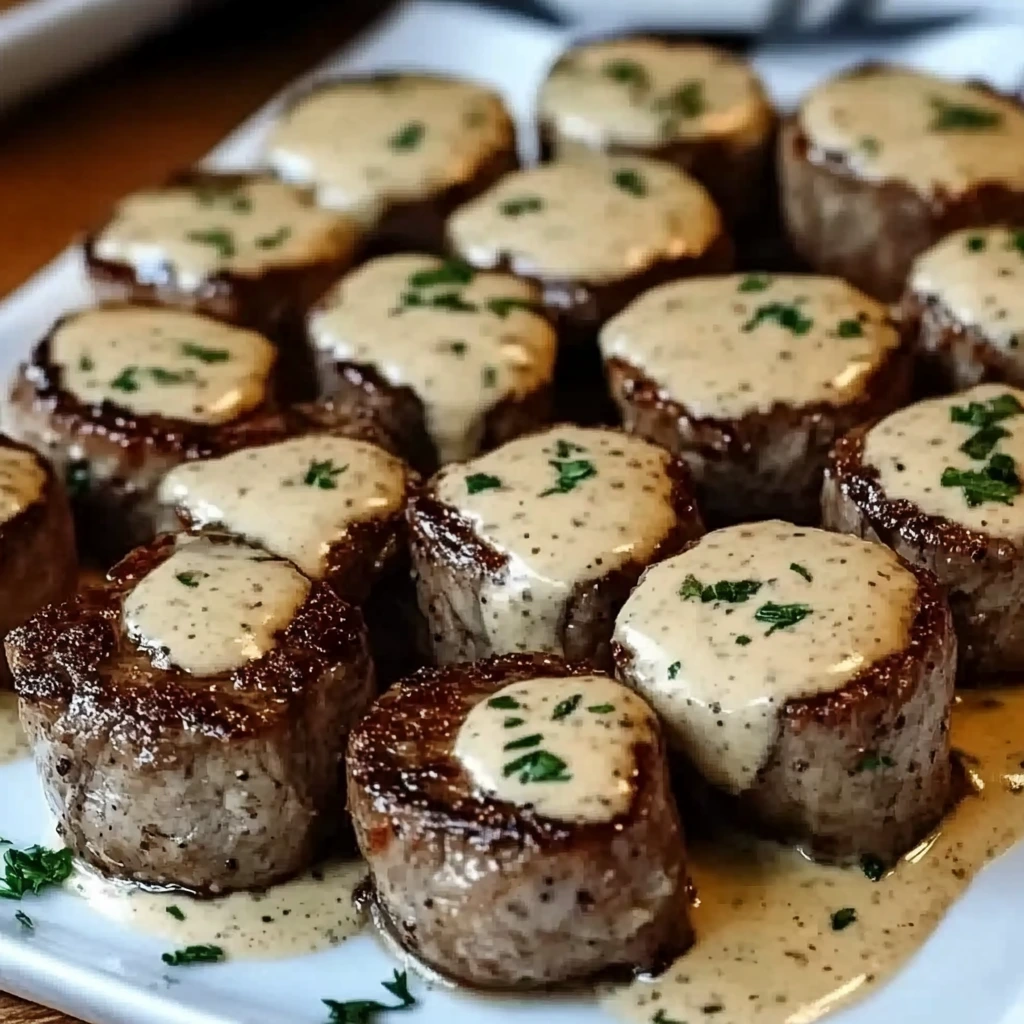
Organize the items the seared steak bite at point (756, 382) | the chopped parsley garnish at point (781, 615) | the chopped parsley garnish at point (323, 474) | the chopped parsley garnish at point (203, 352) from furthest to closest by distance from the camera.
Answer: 1. the chopped parsley garnish at point (203, 352)
2. the seared steak bite at point (756, 382)
3. the chopped parsley garnish at point (323, 474)
4. the chopped parsley garnish at point (781, 615)

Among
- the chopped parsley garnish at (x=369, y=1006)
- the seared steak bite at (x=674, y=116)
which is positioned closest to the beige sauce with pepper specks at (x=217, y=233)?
the seared steak bite at (x=674, y=116)

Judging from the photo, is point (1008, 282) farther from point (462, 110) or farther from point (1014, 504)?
point (462, 110)

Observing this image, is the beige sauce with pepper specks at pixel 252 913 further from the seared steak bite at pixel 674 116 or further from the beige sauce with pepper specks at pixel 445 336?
the seared steak bite at pixel 674 116

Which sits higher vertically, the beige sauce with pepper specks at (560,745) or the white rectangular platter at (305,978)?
the beige sauce with pepper specks at (560,745)

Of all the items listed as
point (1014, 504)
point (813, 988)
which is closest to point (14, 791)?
point (813, 988)

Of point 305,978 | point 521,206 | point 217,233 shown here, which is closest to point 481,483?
point 305,978

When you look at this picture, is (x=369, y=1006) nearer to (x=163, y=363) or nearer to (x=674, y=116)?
(x=163, y=363)

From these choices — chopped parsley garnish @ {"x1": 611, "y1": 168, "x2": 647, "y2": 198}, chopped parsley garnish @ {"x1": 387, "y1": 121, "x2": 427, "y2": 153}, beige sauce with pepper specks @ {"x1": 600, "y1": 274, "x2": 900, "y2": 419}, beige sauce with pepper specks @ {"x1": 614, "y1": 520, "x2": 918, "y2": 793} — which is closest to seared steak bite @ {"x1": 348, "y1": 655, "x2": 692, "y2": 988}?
beige sauce with pepper specks @ {"x1": 614, "y1": 520, "x2": 918, "y2": 793}
